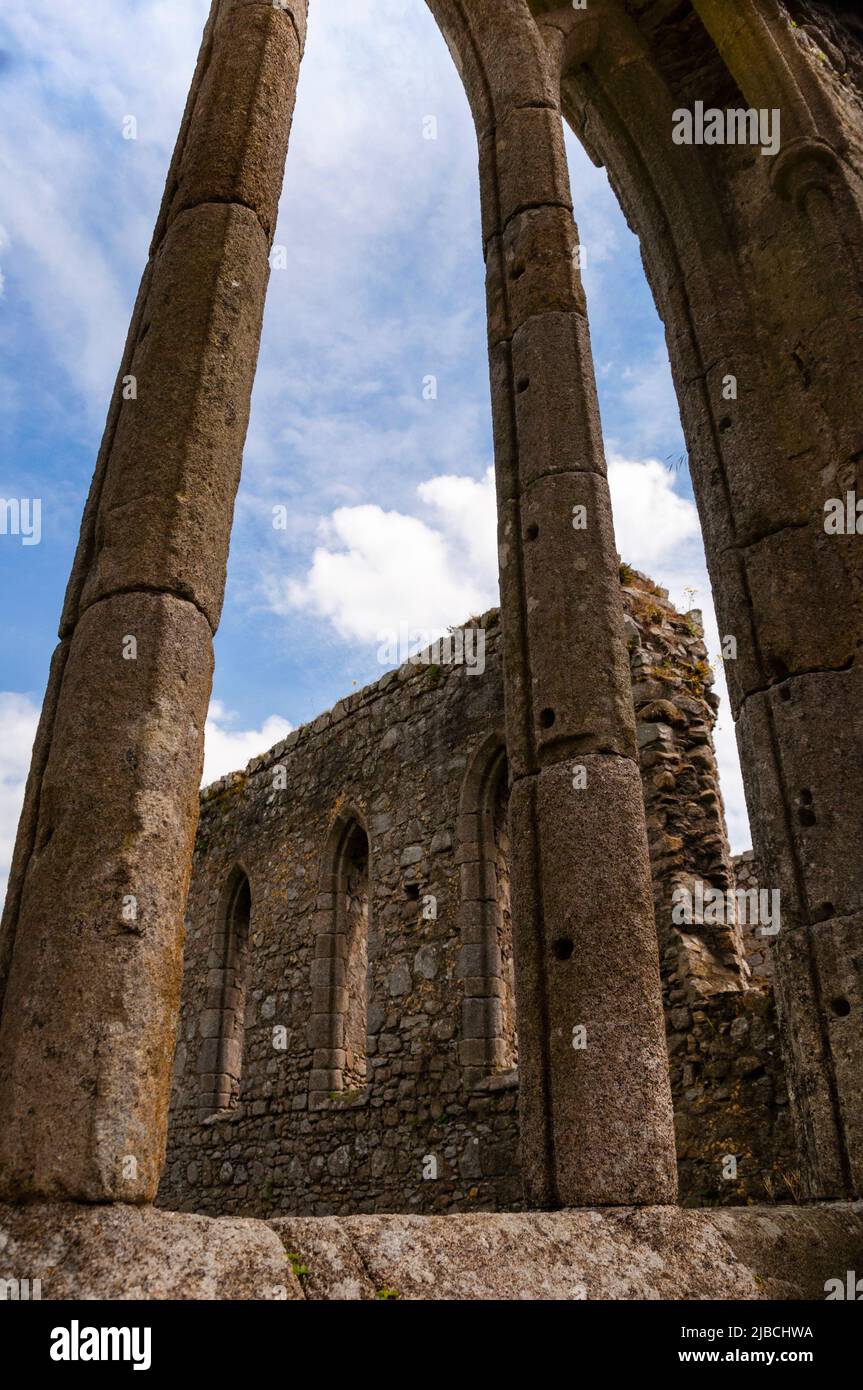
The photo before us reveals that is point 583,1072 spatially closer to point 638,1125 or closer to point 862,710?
point 638,1125

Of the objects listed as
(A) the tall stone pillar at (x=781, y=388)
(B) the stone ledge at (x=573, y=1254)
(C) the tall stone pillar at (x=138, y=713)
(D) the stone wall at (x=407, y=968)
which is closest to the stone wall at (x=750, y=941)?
(D) the stone wall at (x=407, y=968)

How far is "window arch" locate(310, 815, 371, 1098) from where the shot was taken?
10.0m

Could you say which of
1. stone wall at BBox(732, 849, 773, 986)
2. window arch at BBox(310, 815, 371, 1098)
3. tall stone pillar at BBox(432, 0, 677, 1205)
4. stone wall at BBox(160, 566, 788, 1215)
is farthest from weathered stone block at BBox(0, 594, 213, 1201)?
stone wall at BBox(732, 849, 773, 986)

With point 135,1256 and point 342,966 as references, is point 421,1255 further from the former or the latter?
point 342,966

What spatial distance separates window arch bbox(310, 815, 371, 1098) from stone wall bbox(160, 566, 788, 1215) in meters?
0.03

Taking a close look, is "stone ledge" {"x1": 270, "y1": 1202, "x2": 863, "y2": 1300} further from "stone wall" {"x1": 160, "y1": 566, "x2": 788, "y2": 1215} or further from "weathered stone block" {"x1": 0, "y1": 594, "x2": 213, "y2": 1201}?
"stone wall" {"x1": 160, "y1": 566, "x2": 788, "y2": 1215}

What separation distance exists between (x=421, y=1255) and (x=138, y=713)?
5.18 feet

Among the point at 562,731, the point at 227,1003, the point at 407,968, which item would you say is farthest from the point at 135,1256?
the point at 227,1003

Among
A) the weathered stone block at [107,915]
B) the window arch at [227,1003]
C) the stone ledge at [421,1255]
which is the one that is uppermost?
the window arch at [227,1003]

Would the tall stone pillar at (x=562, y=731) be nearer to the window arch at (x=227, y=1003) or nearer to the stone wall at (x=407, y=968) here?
the stone wall at (x=407, y=968)

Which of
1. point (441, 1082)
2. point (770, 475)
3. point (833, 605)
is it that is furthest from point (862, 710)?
point (441, 1082)

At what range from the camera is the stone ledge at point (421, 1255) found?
2072 millimetres

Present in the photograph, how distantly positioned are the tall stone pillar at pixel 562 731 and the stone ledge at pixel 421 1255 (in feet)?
Result: 0.78

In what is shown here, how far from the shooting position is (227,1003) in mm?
12219
